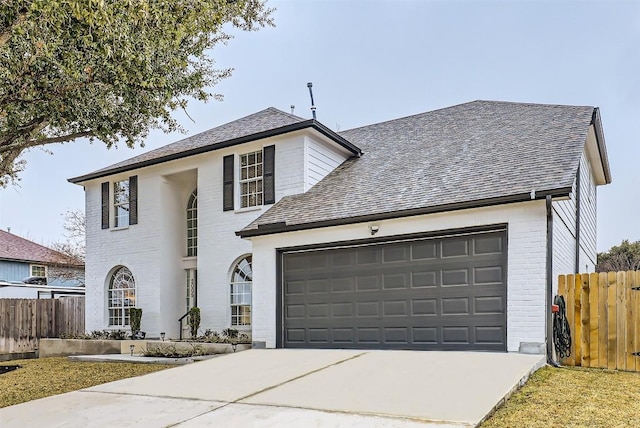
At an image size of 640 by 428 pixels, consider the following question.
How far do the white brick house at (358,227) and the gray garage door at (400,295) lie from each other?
2cm

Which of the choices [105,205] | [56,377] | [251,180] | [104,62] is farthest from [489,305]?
[105,205]

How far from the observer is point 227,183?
1489cm

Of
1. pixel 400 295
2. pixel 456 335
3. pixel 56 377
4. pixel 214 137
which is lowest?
pixel 56 377

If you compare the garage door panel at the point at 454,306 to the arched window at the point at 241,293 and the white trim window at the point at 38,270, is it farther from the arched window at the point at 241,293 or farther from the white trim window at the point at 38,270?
the white trim window at the point at 38,270

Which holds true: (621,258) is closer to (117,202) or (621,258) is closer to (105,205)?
(117,202)

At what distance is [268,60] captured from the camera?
2362cm

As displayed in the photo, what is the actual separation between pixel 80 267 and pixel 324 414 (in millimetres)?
28616

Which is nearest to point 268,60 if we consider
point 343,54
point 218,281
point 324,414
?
point 343,54

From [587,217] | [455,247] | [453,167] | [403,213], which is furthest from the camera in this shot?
[587,217]

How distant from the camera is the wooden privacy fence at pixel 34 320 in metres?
16.5

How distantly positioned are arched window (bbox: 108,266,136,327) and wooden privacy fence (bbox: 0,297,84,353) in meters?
1.74

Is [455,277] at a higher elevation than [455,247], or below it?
below

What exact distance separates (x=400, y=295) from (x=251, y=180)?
5.87 m

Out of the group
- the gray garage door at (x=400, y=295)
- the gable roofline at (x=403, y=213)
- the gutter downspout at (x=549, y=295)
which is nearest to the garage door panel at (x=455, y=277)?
the gray garage door at (x=400, y=295)
